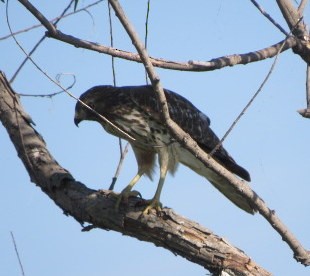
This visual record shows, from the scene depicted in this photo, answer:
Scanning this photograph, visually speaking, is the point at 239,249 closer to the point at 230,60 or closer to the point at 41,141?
the point at 230,60

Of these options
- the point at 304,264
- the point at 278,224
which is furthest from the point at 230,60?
the point at 304,264

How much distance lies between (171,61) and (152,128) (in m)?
1.60

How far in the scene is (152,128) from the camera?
18.1 feet

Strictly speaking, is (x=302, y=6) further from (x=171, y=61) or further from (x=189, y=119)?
(x=189, y=119)

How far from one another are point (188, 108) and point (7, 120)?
4.55 ft

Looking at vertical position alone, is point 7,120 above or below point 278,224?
above

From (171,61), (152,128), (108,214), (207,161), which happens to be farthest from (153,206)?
(171,61)

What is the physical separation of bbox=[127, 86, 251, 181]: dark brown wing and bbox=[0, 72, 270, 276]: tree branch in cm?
78

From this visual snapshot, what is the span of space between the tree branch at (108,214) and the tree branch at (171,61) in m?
0.97

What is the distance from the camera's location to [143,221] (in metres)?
4.70

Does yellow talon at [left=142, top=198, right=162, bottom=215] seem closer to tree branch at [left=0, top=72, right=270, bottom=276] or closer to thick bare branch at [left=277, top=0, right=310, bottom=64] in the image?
tree branch at [left=0, top=72, right=270, bottom=276]

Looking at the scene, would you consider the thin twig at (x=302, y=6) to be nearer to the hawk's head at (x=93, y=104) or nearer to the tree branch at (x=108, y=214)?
the tree branch at (x=108, y=214)

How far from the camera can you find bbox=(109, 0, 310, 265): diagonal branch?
3.36m

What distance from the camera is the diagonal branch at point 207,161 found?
3361 millimetres
